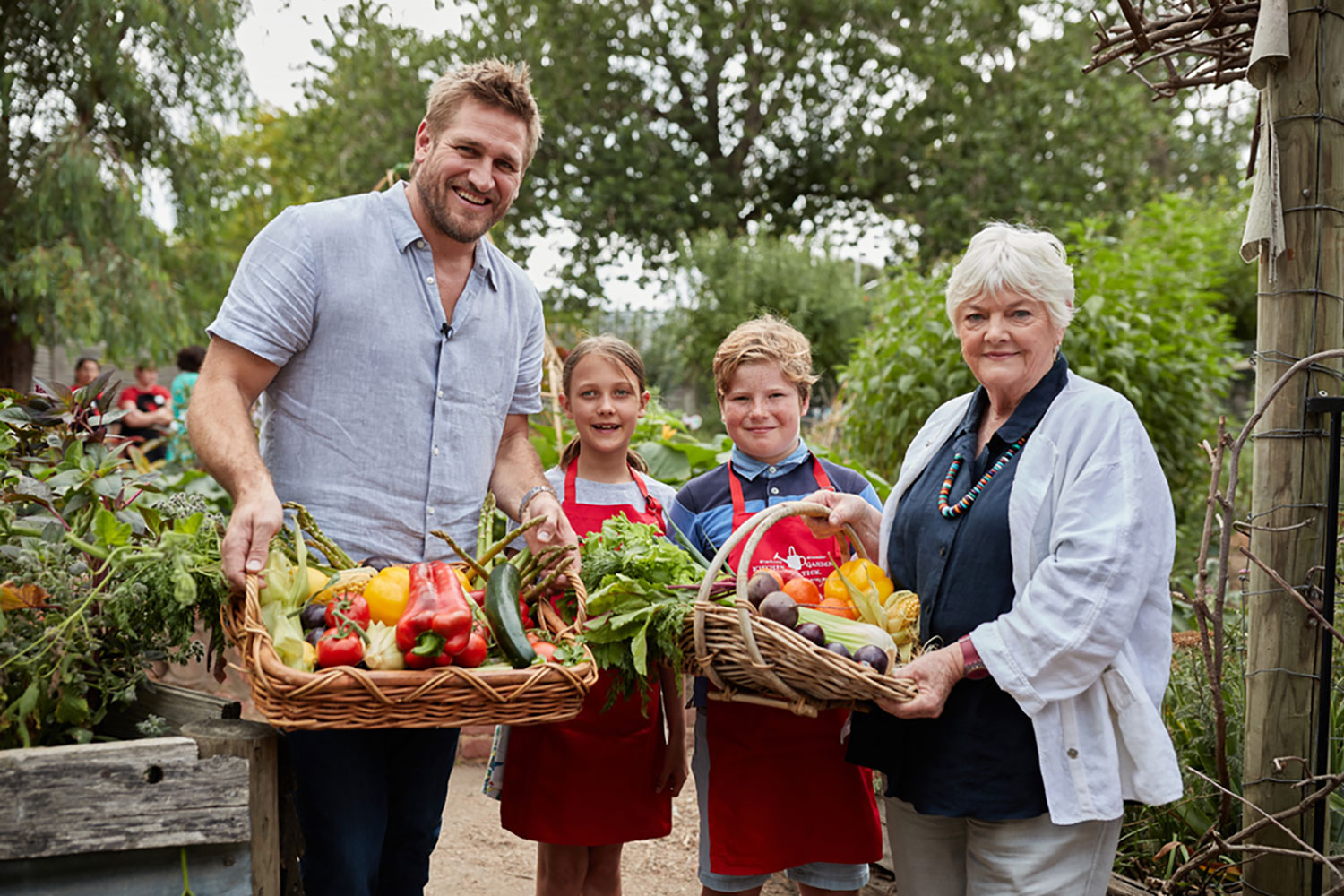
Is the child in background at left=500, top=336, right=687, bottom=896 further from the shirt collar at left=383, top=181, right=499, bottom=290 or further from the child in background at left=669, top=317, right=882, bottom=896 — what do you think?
the shirt collar at left=383, top=181, right=499, bottom=290

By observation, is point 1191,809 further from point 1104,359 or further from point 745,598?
point 1104,359

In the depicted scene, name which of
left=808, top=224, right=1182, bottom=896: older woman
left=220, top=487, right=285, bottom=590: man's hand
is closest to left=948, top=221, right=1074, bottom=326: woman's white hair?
left=808, top=224, right=1182, bottom=896: older woman

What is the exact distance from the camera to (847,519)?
8.35 feet

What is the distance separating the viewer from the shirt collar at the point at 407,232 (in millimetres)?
2564

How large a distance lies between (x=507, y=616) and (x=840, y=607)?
761 mm

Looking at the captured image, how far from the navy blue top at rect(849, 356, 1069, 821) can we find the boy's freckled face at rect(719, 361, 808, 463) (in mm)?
611

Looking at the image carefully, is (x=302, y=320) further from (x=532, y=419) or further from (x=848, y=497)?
(x=532, y=419)

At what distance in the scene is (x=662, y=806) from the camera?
2873mm

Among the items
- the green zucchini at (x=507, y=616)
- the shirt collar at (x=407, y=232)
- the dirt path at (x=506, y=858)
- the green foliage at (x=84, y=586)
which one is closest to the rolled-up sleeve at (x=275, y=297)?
the shirt collar at (x=407, y=232)

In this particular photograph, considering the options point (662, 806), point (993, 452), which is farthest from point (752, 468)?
point (662, 806)

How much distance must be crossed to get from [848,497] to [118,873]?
175 cm

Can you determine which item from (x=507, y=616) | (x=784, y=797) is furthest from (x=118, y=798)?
(x=784, y=797)

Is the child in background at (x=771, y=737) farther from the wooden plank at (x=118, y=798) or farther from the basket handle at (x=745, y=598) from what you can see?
the wooden plank at (x=118, y=798)

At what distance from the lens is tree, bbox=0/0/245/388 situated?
1126cm
